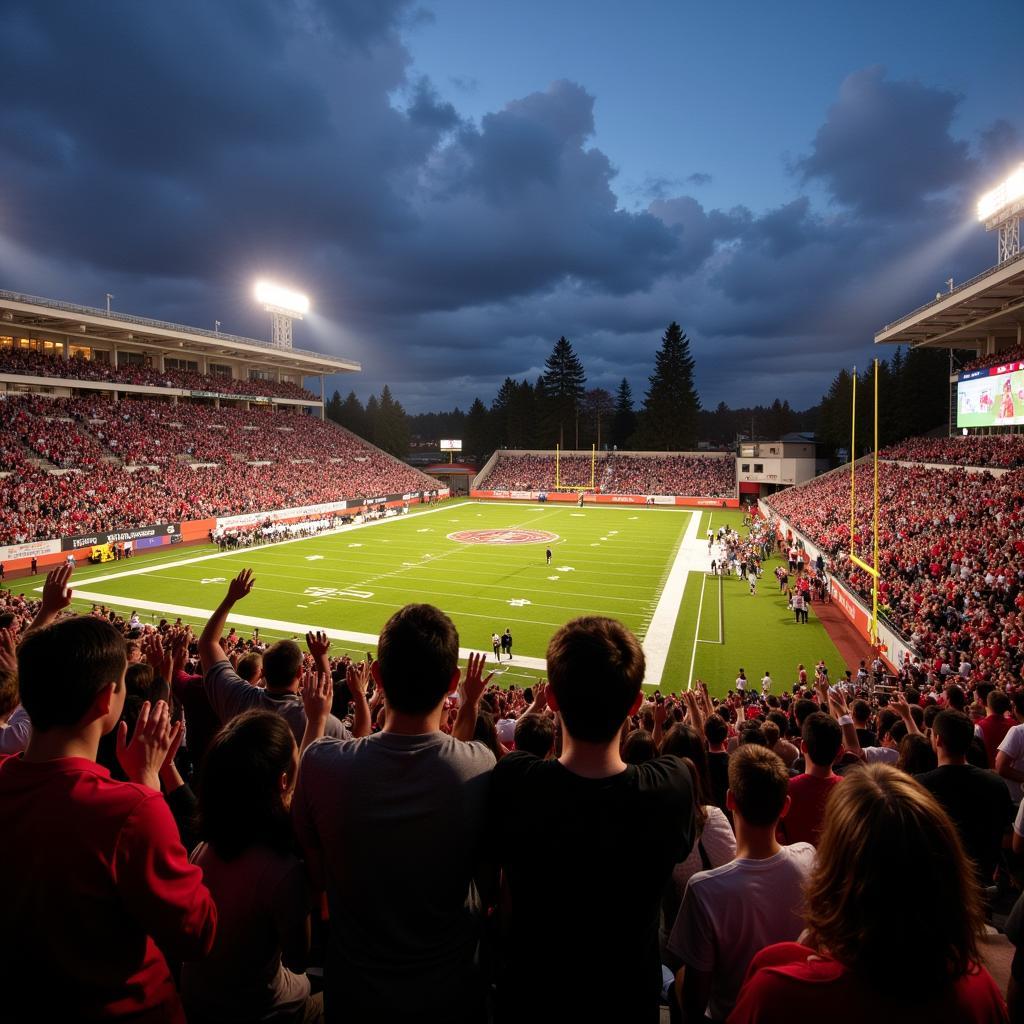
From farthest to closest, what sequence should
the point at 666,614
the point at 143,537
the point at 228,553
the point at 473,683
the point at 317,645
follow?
the point at 228,553 → the point at 143,537 → the point at 666,614 → the point at 317,645 → the point at 473,683

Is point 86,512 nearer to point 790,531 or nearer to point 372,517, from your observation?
point 372,517

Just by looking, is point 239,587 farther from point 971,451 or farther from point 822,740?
point 971,451

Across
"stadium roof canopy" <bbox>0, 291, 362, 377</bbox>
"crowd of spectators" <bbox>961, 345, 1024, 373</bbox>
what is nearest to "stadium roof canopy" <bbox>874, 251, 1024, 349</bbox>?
"crowd of spectators" <bbox>961, 345, 1024, 373</bbox>

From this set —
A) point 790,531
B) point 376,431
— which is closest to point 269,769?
point 790,531

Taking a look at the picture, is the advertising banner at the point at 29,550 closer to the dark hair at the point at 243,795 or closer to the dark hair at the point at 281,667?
the dark hair at the point at 281,667

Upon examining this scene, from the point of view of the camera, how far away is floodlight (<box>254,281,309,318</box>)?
224ft

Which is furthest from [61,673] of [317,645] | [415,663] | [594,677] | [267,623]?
[267,623]

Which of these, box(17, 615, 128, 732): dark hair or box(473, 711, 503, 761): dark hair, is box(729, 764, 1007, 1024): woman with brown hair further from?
box(473, 711, 503, 761): dark hair

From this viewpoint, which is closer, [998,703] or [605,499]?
[998,703]

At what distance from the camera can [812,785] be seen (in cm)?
447

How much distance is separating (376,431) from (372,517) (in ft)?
180

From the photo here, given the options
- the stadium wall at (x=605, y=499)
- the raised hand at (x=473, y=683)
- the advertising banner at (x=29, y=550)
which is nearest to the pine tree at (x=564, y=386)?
the stadium wall at (x=605, y=499)

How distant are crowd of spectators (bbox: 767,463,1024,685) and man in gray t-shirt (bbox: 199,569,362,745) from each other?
13.5 meters

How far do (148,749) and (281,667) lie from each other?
1956 millimetres
